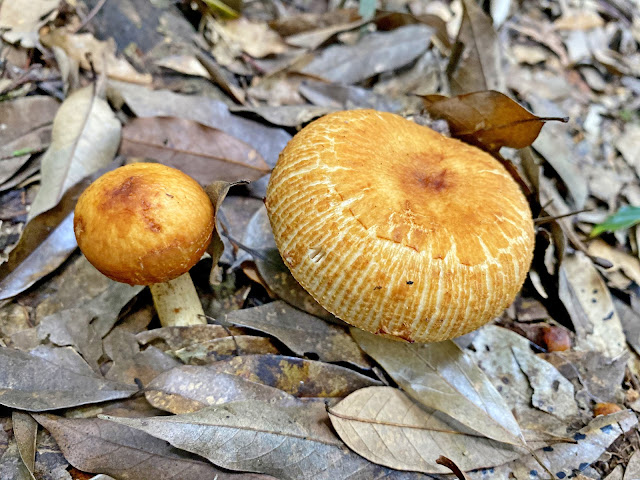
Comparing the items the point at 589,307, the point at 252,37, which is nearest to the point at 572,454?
the point at 589,307

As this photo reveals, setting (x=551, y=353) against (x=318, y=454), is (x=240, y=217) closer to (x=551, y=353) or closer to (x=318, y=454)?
(x=318, y=454)

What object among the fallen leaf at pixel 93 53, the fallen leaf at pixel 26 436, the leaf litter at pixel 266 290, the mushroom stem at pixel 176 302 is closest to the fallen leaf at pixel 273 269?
the leaf litter at pixel 266 290

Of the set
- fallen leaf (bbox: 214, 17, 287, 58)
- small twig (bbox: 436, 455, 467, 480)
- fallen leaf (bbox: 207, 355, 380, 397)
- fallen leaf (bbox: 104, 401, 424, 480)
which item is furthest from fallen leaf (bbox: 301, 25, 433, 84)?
small twig (bbox: 436, 455, 467, 480)

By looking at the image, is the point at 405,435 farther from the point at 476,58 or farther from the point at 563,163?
the point at 476,58

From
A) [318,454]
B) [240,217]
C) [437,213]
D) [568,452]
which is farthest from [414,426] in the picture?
[240,217]

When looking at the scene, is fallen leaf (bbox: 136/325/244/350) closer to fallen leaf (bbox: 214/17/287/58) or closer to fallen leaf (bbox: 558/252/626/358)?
fallen leaf (bbox: 558/252/626/358)

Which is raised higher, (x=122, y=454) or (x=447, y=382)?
(x=122, y=454)

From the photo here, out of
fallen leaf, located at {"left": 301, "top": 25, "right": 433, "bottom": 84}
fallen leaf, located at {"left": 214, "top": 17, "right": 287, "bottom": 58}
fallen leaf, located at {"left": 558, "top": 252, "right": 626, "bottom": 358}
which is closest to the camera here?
fallen leaf, located at {"left": 558, "top": 252, "right": 626, "bottom": 358}

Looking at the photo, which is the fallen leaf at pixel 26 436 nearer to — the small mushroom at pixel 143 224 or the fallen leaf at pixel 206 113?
the small mushroom at pixel 143 224
